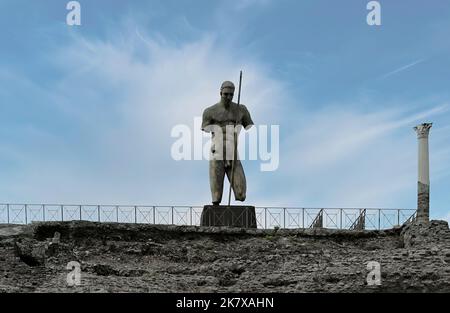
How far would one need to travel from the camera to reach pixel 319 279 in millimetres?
12594

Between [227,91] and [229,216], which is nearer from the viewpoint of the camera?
[229,216]

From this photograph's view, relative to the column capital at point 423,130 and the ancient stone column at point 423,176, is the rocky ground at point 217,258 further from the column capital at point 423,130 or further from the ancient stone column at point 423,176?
the column capital at point 423,130

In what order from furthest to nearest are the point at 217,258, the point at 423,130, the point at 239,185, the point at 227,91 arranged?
1. the point at 423,130
2. the point at 227,91
3. the point at 239,185
4. the point at 217,258

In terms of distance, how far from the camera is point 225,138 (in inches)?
721

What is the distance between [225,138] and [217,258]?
3.63m

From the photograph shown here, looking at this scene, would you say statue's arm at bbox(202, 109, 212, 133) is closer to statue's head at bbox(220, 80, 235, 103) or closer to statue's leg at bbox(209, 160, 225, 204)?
statue's head at bbox(220, 80, 235, 103)

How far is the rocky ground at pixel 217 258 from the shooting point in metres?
12.4

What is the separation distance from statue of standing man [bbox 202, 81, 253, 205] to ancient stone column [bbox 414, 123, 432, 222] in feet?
14.0

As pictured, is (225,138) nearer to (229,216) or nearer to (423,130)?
(229,216)

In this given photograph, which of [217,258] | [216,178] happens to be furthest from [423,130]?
[217,258]

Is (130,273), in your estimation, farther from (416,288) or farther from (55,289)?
(416,288)

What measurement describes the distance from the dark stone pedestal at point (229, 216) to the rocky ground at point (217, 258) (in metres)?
0.54
